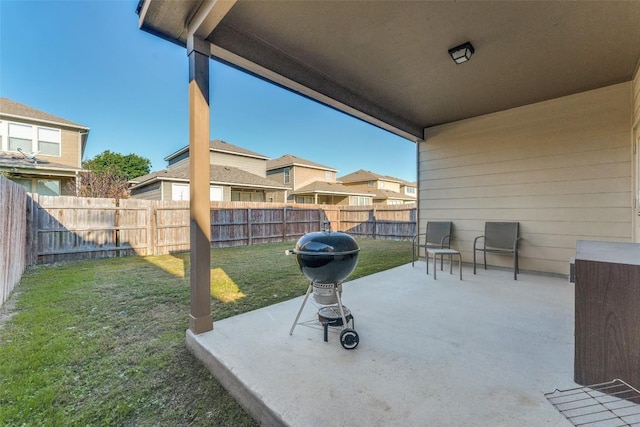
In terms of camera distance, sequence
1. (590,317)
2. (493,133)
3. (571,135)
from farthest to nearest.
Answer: (493,133)
(571,135)
(590,317)

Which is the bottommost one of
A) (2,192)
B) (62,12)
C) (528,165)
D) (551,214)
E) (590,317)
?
(590,317)

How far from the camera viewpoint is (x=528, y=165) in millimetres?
4379

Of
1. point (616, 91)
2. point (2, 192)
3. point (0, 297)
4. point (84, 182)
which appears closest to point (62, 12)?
point (84, 182)

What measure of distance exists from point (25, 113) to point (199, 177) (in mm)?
12194

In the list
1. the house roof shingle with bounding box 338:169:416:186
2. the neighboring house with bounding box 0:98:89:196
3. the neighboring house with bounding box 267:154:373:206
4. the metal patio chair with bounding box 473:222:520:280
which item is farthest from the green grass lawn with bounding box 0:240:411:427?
the house roof shingle with bounding box 338:169:416:186

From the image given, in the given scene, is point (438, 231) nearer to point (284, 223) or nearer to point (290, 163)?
point (284, 223)

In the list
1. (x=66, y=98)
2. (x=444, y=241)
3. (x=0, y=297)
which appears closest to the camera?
(x=0, y=297)

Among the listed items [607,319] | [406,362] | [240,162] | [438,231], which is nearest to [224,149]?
[240,162]

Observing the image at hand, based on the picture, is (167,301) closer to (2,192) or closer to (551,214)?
(2,192)

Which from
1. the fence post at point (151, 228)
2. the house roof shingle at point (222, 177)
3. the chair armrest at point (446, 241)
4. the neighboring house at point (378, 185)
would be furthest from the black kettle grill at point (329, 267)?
the neighboring house at point (378, 185)

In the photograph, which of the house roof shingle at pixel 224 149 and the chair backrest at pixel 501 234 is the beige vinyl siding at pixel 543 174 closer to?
the chair backrest at pixel 501 234

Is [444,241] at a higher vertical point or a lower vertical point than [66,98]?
lower

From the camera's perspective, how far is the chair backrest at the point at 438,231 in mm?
5148

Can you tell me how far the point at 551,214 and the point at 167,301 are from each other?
18.4 ft
